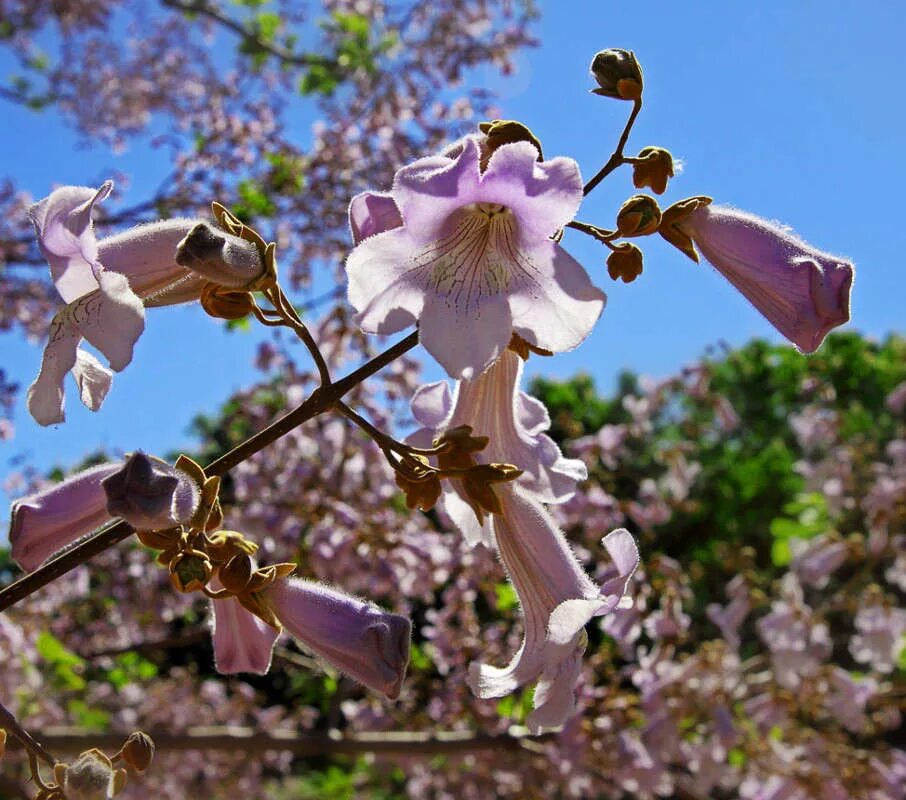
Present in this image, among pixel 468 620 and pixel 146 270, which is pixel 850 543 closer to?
pixel 468 620

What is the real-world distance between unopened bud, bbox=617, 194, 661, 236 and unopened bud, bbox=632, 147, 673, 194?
0.07 m

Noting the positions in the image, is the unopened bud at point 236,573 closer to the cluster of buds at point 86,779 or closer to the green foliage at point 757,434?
the cluster of buds at point 86,779

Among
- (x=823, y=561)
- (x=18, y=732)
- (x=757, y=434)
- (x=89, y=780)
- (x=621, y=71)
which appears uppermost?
(x=757, y=434)

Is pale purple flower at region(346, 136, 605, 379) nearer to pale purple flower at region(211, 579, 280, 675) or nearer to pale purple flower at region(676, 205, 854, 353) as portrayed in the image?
pale purple flower at region(676, 205, 854, 353)

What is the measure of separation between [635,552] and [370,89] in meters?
6.39

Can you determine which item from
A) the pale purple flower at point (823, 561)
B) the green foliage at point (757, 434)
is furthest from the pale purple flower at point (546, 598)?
the green foliage at point (757, 434)

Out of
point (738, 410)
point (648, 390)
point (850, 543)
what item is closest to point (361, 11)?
point (648, 390)

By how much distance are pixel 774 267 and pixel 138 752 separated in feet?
3.94

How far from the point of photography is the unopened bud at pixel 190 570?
4.16 feet

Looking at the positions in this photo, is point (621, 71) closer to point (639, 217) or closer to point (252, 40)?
point (639, 217)

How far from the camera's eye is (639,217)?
1.30m

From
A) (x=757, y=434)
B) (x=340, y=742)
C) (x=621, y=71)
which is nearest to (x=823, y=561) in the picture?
(x=340, y=742)

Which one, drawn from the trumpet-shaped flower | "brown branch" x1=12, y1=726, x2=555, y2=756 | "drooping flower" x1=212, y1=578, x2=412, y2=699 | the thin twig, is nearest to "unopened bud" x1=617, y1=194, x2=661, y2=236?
the trumpet-shaped flower

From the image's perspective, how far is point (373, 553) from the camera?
15.7 ft
